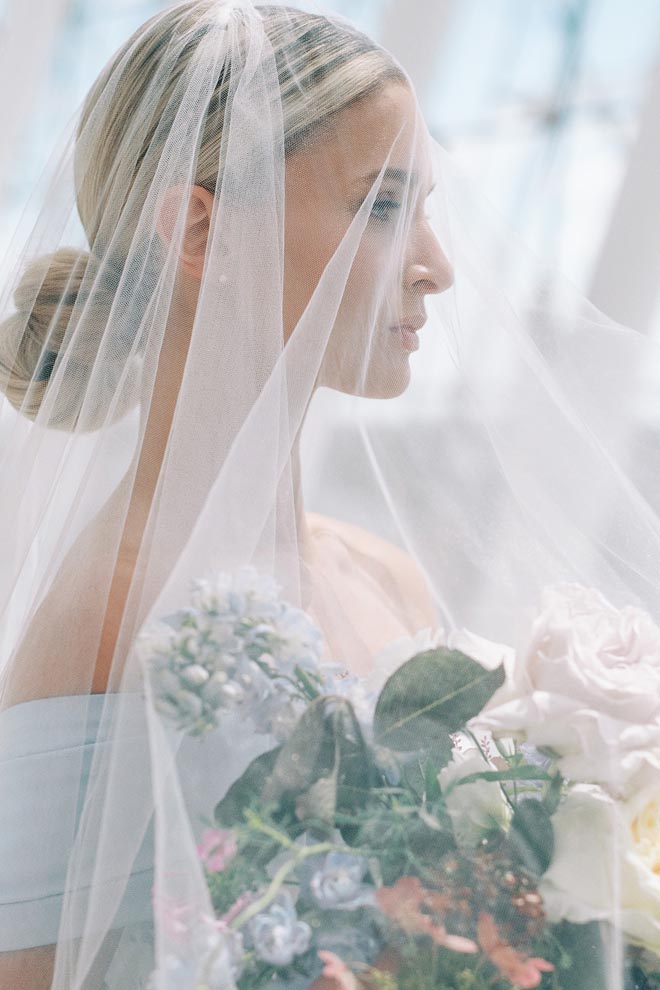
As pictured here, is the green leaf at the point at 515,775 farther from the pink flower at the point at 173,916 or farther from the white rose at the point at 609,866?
the pink flower at the point at 173,916

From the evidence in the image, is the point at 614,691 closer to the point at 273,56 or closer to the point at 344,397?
the point at 344,397

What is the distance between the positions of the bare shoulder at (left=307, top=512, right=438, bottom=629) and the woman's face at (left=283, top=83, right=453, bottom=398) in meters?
0.12

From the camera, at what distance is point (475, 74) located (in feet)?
5.51

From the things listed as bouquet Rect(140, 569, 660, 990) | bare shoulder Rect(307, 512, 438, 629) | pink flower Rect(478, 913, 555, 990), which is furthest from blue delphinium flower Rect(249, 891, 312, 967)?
bare shoulder Rect(307, 512, 438, 629)

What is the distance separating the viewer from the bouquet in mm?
631

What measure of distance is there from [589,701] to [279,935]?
0.24 metres

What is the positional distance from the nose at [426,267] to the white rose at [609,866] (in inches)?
17.3

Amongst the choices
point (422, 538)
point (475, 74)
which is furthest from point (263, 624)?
point (475, 74)

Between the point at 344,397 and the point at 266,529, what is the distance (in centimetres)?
16

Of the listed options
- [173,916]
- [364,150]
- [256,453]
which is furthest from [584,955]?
[364,150]

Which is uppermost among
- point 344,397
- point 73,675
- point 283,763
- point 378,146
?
point 378,146

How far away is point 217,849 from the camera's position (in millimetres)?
667

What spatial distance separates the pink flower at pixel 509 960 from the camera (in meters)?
0.61

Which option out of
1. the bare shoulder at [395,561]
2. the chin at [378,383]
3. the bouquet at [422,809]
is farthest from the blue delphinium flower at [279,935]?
the chin at [378,383]
